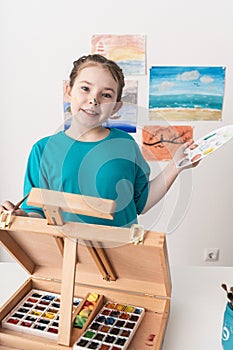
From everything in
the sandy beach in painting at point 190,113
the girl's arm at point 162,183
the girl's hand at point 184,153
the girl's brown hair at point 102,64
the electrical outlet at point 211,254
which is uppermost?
the sandy beach in painting at point 190,113

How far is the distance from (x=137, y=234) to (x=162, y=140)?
0.76 metres

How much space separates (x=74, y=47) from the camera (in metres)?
2.40

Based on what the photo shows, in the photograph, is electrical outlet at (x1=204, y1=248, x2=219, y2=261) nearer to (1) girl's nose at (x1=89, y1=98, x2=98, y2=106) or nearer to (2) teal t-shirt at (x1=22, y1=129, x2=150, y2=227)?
(2) teal t-shirt at (x1=22, y1=129, x2=150, y2=227)

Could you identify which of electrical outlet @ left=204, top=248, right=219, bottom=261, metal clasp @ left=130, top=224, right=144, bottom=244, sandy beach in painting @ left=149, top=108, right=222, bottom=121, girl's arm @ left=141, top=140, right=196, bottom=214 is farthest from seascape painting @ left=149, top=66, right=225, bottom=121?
metal clasp @ left=130, top=224, right=144, bottom=244

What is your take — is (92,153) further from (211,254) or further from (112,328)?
(211,254)

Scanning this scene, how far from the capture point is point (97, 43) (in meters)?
2.40

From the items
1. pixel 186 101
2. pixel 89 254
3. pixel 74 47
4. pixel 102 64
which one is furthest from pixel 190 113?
pixel 89 254

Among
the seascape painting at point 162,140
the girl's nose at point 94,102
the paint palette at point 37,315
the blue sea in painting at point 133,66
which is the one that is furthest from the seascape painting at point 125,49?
the paint palette at point 37,315

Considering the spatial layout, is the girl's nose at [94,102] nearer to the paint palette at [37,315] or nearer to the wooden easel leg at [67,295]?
the wooden easel leg at [67,295]

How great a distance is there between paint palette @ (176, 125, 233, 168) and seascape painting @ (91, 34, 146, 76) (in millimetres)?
1148

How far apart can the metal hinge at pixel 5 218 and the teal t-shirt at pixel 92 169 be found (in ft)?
0.54

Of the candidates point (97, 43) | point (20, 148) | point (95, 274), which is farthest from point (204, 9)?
point (95, 274)

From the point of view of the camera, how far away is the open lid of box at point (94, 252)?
112cm

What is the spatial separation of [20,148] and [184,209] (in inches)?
54.5
